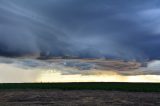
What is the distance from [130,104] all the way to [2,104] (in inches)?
826

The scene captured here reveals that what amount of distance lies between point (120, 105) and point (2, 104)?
19191mm

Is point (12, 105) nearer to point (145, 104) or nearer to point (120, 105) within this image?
point (120, 105)

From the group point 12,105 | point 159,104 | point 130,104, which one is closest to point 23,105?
point 12,105

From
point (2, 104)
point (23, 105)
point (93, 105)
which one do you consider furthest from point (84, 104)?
point (2, 104)

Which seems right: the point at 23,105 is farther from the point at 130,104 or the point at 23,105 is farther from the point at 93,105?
the point at 130,104

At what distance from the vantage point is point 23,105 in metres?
55.5

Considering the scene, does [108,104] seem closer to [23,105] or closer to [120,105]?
[120,105]

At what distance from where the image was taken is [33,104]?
57250mm

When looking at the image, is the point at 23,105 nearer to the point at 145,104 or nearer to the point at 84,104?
the point at 84,104

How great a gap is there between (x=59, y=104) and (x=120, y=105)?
9.90 m

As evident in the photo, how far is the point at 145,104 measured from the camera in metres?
58.1

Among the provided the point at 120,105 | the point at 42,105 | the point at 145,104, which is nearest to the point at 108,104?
the point at 120,105

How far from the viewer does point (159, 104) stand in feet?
191

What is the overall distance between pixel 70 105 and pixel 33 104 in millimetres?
6335
